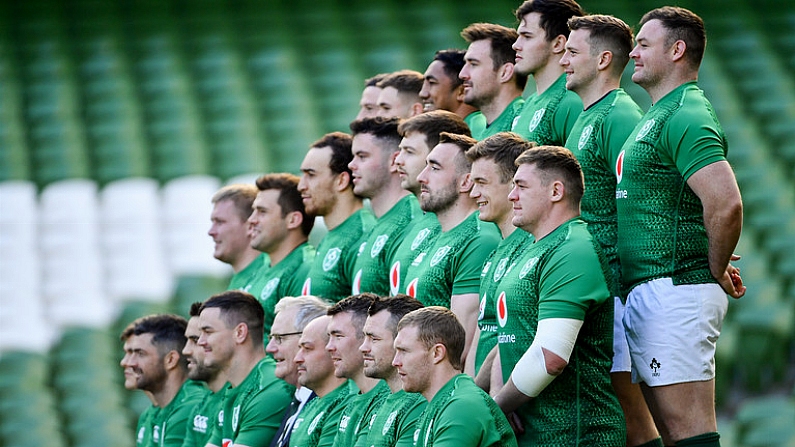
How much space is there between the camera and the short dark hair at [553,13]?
16.7 feet

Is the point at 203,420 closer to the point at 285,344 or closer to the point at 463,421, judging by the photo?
the point at 285,344

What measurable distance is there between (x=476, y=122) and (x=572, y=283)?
2.07 metres

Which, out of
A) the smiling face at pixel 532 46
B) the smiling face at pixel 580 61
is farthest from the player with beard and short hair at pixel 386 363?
the smiling face at pixel 532 46

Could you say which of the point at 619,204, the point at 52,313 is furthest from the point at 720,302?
the point at 52,313

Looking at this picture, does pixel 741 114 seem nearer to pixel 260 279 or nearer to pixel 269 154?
pixel 269 154

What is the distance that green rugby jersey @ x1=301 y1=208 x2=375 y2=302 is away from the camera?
18.7 feet

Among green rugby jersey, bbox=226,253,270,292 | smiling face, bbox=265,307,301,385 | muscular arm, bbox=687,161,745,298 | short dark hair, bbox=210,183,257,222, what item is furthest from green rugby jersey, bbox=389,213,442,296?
short dark hair, bbox=210,183,257,222

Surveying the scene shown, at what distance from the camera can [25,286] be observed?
10.8 meters

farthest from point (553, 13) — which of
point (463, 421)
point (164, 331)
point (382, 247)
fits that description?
point (164, 331)

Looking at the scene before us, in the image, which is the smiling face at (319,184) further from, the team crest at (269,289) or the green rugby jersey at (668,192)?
the green rugby jersey at (668,192)

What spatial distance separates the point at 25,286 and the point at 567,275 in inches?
304

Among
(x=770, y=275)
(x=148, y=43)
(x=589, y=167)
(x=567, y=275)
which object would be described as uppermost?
(x=148, y=43)

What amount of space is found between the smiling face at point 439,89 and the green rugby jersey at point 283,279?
88 centimetres

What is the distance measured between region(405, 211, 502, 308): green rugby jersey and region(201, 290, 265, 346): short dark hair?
1.15 metres
